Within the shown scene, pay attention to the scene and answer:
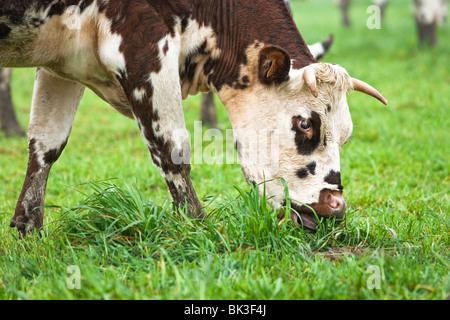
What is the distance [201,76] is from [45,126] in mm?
1251

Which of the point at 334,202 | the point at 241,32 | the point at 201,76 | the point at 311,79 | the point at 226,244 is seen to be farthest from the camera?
the point at 201,76

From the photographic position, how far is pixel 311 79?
3916 millimetres

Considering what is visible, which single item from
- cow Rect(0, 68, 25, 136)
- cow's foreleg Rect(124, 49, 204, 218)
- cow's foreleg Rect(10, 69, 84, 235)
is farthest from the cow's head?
cow Rect(0, 68, 25, 136)

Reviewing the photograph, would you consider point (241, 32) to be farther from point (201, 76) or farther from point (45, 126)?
point (45, 126)

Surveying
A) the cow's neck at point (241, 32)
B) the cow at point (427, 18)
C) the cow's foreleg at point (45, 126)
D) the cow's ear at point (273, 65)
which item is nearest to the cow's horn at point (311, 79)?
the cow's ear at point (273, 65)

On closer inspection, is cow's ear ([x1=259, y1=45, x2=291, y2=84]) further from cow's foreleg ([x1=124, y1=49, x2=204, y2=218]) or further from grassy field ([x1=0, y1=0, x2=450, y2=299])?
grassy field ([x1=0, y1=0, x2=450, y2=299])

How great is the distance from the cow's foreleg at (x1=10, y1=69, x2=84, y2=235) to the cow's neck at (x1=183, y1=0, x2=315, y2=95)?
41.8 inches

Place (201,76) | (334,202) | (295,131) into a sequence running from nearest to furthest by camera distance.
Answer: (334,202)
(295,131)
(201,76)

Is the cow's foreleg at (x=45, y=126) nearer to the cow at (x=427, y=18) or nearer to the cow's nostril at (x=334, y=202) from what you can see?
the cow's nostril at (x=334, y=202)

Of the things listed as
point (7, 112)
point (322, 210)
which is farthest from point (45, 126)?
point (7, 112)

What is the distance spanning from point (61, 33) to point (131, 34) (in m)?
0.49

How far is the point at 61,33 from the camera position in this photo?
4.01 meters
